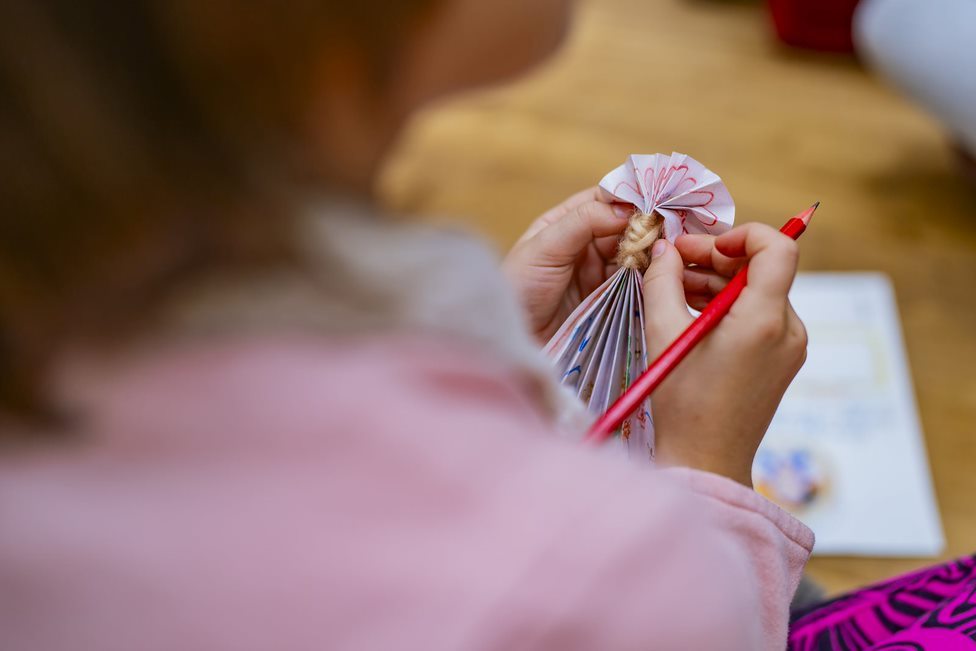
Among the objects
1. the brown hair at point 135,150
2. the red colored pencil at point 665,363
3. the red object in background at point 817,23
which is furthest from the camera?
the red object in background at point 817,23

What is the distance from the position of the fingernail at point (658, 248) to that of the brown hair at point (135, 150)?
287 millimetres

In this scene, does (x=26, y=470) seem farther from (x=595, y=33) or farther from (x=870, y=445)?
(x=595, y=33)

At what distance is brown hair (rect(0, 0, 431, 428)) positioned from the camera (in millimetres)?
260

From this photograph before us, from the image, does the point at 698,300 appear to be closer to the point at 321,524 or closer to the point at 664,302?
the point at 664,302

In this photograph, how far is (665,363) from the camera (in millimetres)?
486

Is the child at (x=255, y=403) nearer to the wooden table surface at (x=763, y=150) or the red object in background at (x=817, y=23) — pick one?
the wooden table surface at (x=763, y=150)

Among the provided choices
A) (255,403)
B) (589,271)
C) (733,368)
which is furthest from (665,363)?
(255,403)

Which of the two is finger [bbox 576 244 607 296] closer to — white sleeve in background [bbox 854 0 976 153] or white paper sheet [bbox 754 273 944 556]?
white paper sheet [bbox 754 273 944 556]

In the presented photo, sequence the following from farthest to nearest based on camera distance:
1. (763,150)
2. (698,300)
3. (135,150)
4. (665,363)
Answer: (763,150) < (698,300) < (665,363) < (135,150)

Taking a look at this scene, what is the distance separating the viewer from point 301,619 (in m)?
0.28

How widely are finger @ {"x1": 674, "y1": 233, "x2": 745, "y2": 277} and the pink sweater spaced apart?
272 mm

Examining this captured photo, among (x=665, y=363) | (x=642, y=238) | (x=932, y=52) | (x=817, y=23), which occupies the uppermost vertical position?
(x=817, y=23)

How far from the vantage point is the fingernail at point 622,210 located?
1.90ft

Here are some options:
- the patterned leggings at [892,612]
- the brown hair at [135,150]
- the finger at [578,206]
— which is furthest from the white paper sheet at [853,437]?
the brown hair at [135,150]
